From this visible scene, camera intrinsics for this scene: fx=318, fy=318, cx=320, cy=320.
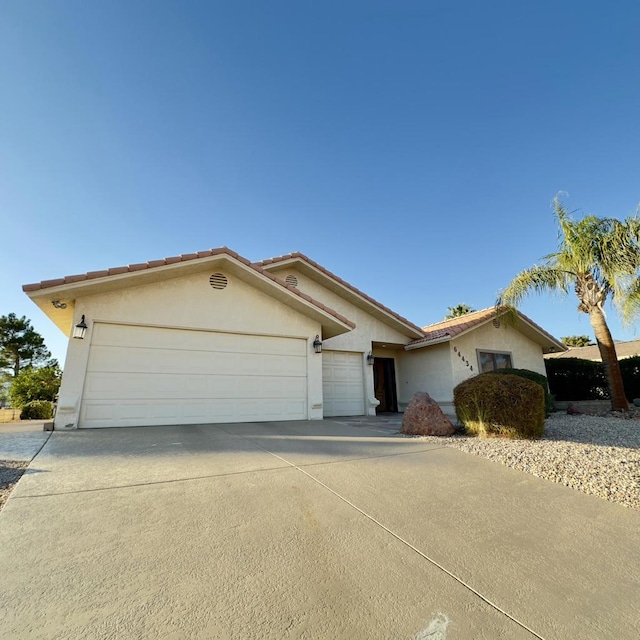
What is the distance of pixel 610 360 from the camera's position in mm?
10773

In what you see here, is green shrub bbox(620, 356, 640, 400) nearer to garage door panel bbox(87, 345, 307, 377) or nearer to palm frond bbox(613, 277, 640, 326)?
palm frond bbox(613, 277, 640, 326)

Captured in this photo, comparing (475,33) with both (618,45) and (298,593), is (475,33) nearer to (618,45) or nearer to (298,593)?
(618,45)

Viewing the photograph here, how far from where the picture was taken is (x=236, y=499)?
2791mm

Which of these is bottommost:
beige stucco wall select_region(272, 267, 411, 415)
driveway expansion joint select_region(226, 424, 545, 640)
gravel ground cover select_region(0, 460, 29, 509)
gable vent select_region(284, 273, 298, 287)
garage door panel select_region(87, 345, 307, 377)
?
driveway expansion joint select_region(226, 424, 545, 640)

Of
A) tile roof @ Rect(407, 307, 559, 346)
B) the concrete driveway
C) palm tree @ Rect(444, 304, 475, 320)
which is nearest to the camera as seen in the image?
the concrete driveway

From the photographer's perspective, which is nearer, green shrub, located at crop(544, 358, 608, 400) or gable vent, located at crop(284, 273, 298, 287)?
gable vent, located at crop(284, 273, 298, 287)

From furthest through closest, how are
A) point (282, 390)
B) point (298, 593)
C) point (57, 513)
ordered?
point (282, 390) < point (57, 513) < point (298, 593)

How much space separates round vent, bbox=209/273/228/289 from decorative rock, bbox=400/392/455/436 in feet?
18.5

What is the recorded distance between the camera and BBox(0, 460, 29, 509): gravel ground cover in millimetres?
2822

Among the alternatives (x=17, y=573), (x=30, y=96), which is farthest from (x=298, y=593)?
(x=30, y=96)

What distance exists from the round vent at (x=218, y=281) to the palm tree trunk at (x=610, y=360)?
12.3 m

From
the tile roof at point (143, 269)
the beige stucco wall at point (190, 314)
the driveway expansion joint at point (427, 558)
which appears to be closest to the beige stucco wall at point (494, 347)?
the beige stucco wall at point (190, 314)

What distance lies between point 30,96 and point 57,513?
403 inches

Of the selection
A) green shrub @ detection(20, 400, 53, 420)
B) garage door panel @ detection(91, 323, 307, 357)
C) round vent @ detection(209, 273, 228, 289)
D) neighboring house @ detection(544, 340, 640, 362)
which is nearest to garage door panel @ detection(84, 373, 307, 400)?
garage door panel @ detection(91, 323, 307, 357)
